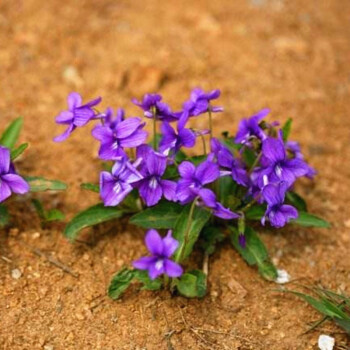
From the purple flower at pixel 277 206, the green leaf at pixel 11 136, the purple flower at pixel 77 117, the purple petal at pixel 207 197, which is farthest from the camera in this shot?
the green leaf at pixel 11 136

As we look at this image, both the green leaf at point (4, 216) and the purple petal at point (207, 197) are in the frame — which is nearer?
the purple petal at point (207, 197)

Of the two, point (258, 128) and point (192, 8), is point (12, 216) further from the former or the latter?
point (192, 8)

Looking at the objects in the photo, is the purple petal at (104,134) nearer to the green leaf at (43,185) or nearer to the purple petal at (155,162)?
the purple petal at (155,162)

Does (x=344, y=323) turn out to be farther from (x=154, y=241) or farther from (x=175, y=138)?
(x=175, y=138)

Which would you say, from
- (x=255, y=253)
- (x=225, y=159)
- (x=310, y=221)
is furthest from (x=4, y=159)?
(x=310, y=221)

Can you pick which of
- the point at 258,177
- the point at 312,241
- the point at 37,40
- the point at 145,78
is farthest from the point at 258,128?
the point at 37,40

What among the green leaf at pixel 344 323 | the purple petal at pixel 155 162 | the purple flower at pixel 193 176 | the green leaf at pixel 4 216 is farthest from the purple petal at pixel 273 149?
the green leaf at pixel 4 216

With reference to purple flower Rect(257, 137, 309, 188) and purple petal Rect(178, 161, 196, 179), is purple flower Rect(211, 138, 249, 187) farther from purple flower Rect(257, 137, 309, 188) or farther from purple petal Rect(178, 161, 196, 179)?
purple petal Rect(178, 161, 196, 179)
